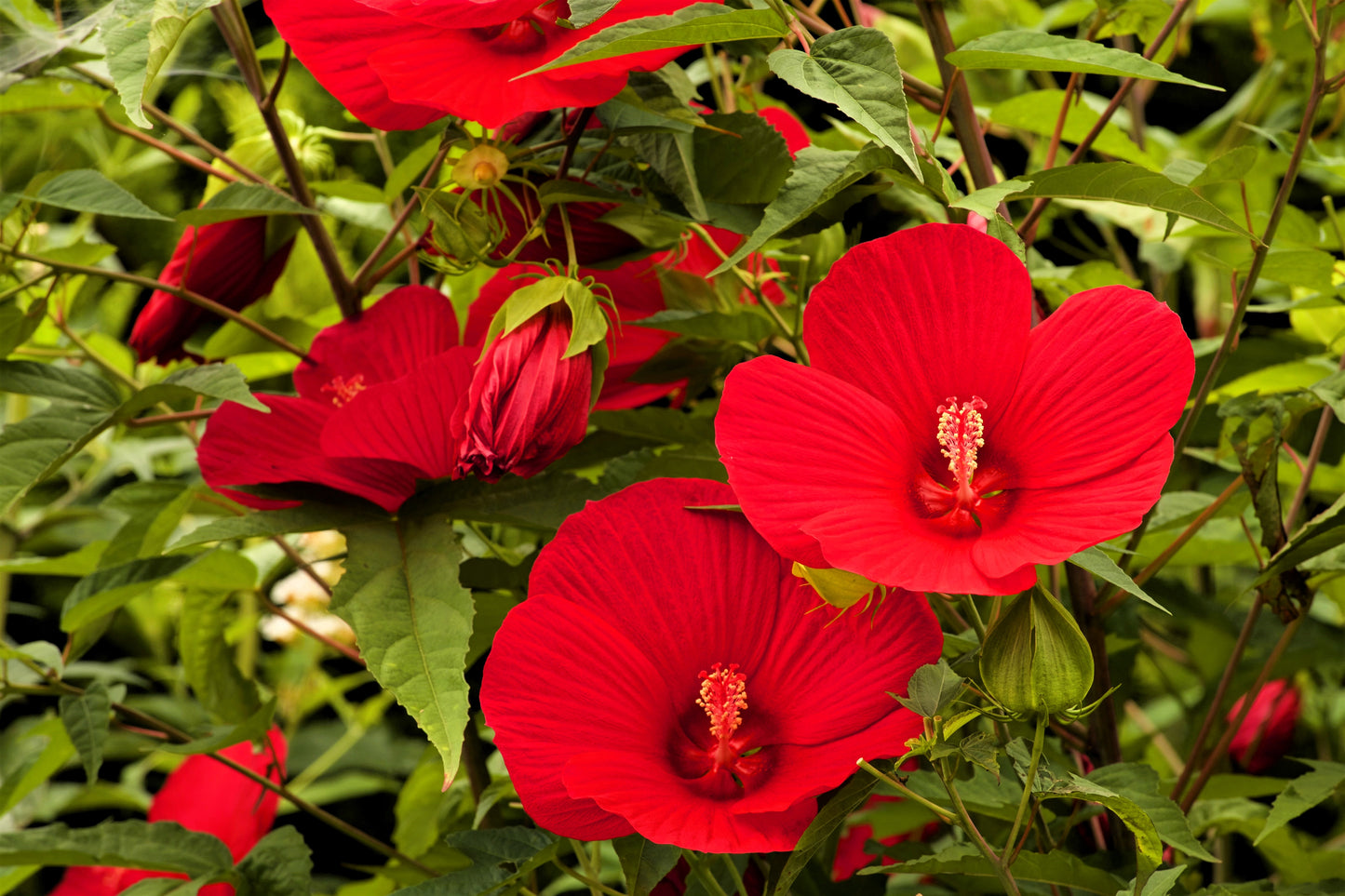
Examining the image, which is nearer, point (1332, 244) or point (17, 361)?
point (17, 361)

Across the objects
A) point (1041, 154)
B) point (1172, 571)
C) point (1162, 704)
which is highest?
point (1041, 154)

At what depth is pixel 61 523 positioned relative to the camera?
3.55 ft

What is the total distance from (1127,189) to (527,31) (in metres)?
0.20

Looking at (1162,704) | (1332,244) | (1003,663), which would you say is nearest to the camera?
(1003,663)

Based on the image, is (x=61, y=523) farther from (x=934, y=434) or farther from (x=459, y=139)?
(x=934, y=434)

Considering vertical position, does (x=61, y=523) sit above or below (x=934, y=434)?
below

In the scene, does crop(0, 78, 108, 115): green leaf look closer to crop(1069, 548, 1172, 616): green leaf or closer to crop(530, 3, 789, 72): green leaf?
crop(530, 3, 789, 72): green leaf

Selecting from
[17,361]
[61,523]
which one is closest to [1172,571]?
[17,361]

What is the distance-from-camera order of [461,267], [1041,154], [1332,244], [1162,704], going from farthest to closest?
[1162,704] → [1041,154] → [1332,244] → [461,267]

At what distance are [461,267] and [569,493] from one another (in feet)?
0.32

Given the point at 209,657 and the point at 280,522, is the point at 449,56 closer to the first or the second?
the point at 280,522

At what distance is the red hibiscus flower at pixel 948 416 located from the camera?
30 centimetres

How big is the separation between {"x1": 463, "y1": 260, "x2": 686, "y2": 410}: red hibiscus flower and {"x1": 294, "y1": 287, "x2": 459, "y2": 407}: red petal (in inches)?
0.5

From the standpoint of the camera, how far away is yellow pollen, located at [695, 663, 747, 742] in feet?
1.17
